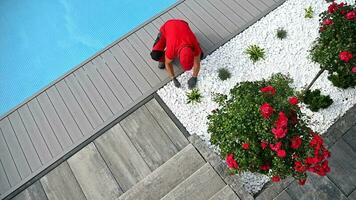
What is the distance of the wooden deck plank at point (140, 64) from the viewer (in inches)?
297

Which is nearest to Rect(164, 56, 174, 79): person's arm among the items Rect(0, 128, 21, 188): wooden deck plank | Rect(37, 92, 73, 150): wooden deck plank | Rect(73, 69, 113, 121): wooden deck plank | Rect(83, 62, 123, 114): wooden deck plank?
Rect(83, 62, 123, 114): wooden deck plank

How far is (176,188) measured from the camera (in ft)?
18.7

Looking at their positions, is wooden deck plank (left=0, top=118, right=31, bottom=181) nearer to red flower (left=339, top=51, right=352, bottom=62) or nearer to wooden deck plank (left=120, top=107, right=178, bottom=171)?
wooden deck plank (left=120, top=107, right=178, bottom=171)

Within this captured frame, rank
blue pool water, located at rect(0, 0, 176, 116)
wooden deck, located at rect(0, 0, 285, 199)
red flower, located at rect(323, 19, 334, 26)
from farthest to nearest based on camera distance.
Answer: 1. blue pool water, located at rect(0, 0, 176, 116)
2. wooden deck, located at rect(0, 0, 285, 199)
3. red flower, located at rect(323, 19, 334, 26)

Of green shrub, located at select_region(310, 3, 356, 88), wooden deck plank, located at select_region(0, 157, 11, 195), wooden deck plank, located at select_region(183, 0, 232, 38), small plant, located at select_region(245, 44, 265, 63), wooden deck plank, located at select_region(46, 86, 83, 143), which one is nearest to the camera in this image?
green shrub, located at select_region(310, 3, 356, 88)

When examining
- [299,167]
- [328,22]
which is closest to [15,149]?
[299,167]

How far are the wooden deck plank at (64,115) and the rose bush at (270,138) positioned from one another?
3.38 m

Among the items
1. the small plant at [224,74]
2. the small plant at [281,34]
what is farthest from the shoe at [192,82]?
the small plant at [281,34]

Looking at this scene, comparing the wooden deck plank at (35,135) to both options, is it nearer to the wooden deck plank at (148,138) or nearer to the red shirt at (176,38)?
the wooden deck plank at (148,138)

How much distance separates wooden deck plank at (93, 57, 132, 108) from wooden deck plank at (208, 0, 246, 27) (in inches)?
109

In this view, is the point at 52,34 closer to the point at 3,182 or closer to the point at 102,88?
the point at 102,88

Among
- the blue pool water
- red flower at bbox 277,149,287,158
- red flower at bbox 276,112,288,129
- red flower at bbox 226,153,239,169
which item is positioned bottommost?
red flower at bbox 277,149,287,158

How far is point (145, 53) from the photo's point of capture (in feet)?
25.9

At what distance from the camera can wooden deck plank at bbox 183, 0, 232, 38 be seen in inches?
310
